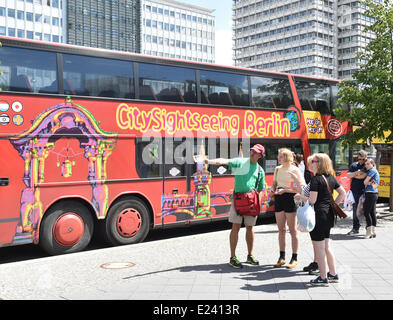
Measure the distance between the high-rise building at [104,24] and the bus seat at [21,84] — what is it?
81454 millimetres

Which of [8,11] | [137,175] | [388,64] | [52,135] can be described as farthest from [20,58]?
[8,11]

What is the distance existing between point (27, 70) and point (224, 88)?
183 inches

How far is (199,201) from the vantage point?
11.0 m

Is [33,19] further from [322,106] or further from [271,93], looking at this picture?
[271,93]

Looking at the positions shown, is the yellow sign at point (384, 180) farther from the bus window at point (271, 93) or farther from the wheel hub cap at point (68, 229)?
the wheel hub cap at point (68, 229)

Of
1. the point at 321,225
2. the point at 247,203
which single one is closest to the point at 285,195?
the point at 247,203

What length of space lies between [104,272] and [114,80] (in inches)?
163

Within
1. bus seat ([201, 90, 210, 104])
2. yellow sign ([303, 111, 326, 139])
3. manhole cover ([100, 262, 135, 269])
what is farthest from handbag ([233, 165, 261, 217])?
yellow sign ([303, 111, 326, 139])

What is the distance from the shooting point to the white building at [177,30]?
9950 centimetres

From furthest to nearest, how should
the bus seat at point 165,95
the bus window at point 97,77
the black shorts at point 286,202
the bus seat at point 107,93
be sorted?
the bus seat at point 165,95 < the bus seat at point 107,93 < the bus window at point 97,77 < the black shorts at point 286,202

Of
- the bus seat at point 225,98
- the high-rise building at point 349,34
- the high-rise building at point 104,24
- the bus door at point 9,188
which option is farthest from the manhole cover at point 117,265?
the high-rise building at point 349,34

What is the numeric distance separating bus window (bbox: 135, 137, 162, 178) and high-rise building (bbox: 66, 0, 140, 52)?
80.6 metres

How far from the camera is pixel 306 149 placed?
518 inches

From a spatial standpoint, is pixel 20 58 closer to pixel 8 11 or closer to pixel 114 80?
pixel 114 80
